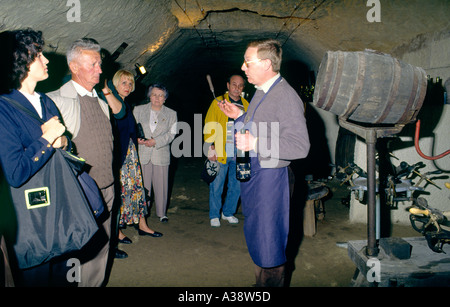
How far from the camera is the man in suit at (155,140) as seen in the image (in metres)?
4.03

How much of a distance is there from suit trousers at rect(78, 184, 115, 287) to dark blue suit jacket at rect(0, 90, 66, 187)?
0.91 metres

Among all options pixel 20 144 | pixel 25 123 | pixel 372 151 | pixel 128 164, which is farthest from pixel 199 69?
pixel 20 144

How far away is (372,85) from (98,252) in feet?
8.83

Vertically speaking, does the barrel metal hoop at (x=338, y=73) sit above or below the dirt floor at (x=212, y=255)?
above

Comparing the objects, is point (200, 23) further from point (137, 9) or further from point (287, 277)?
point (287, 277)

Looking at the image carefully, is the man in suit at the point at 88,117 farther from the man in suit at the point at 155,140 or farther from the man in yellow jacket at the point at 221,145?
the man in yellow jacket at the point at 221,145

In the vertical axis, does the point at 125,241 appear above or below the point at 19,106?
below

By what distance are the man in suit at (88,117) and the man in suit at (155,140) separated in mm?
1445

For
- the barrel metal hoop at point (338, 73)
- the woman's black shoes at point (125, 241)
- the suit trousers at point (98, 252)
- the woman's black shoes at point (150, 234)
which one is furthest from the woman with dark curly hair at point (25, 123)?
the woman's black shoes at point (150, 234)

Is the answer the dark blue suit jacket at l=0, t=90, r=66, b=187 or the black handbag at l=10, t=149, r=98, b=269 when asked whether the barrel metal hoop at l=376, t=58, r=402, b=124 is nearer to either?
the black handbag at l=10, t=149, r=98, b=269

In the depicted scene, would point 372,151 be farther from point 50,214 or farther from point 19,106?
point 19,106

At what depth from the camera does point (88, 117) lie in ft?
7.82

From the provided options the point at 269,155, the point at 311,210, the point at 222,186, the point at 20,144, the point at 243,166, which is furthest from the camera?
the point at 222,186

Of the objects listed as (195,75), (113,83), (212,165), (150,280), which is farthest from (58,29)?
(195,75)
